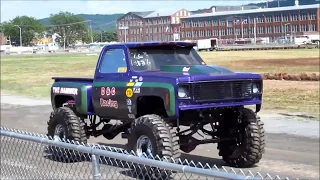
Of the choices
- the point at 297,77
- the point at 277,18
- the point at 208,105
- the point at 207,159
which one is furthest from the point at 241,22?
the point at 208,105

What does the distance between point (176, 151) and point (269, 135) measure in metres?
5.63

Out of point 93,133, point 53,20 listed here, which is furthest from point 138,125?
→ point 53,20

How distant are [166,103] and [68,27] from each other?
765 cm

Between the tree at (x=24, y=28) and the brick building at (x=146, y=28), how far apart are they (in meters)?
2.44

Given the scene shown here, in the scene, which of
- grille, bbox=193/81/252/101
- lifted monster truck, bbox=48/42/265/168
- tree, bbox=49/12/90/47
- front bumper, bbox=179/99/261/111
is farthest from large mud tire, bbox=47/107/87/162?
tree, bbox=49/12/90/47

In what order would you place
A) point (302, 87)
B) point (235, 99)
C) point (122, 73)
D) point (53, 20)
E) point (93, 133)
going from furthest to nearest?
point (302, 87) → point (53, 20) → point (93, 133) → point (122, 73) → point (235, 99)

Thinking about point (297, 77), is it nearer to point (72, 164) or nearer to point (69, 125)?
point (69, 125)

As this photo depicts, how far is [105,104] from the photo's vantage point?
34.6 feet

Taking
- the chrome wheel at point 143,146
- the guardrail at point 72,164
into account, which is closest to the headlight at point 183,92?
the chrome wheel at point 143,146

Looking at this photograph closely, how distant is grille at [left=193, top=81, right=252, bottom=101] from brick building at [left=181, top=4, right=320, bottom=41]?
25.5 ft

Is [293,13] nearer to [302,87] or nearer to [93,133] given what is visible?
[302,87]

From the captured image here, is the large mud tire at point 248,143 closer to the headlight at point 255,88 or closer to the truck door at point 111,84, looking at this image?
the headlight at point 255,88

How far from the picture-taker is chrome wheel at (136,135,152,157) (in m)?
9.26

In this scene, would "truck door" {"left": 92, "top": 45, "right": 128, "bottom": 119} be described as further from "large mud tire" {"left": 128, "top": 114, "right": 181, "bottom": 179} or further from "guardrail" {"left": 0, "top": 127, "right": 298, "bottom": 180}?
"guardrail" {"left": 0, "top": 127, "right": 298, "bottom": 180}
